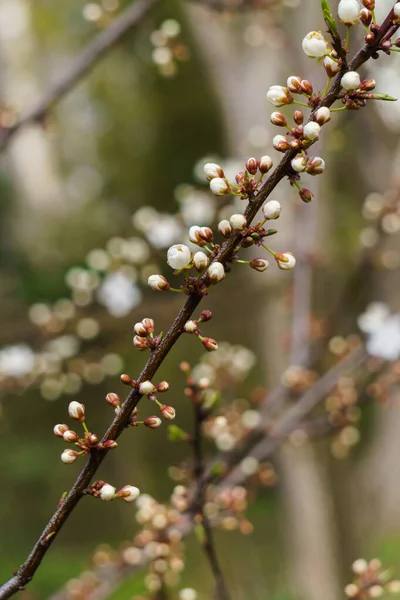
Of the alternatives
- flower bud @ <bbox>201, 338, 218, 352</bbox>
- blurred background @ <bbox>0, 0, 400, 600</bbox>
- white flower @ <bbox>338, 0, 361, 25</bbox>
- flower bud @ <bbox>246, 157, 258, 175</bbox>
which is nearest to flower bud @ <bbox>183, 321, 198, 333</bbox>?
flower bud @ <bbox>201, 338, 218, 352</bbox>

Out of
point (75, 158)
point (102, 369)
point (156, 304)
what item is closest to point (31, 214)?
point (75, 158)

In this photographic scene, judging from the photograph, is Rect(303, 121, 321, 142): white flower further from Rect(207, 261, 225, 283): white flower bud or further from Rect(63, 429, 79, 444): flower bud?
Rect(63, 429, 79, 444): flower bud

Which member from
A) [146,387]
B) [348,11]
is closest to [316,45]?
[348,11]

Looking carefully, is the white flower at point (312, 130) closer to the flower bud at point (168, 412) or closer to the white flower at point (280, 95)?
the white flower at point (280, 95)

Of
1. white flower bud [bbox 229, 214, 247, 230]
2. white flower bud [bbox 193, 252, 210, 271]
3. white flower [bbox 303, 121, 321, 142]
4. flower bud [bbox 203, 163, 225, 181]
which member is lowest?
white flower bud [bbox 193, 252, 210, 271]

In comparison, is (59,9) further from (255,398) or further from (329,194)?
(255,398)

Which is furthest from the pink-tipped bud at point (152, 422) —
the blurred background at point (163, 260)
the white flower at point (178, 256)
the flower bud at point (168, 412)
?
the blurred background at point (163, 260)
